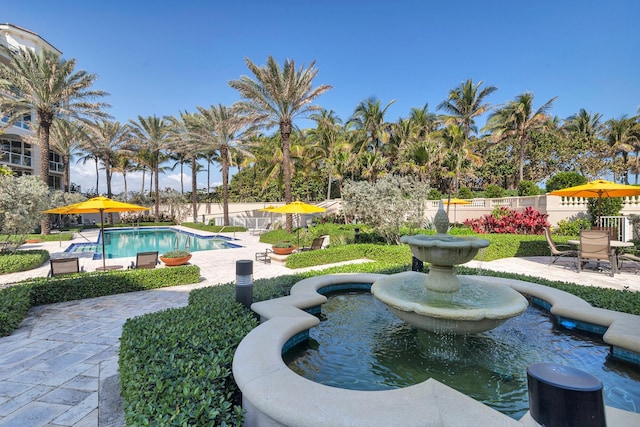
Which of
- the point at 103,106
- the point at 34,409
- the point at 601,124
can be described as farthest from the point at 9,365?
the point at 601,124

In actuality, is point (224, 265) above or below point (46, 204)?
below

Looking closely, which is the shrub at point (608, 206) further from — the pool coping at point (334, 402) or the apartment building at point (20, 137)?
the apartment building at point (20, 137)

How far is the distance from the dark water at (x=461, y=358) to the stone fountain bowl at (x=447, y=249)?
1291mm

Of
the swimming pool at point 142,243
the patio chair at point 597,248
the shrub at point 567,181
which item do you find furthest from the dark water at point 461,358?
the shrub at point 567,181

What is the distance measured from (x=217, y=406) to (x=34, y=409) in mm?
2430

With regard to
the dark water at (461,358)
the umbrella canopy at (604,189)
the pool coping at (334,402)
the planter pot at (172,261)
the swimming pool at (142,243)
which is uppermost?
the umbrella canopy at (604,189)

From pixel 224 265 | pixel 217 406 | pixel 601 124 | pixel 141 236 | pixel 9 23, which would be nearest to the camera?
pixel 217 406

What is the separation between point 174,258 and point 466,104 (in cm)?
3250

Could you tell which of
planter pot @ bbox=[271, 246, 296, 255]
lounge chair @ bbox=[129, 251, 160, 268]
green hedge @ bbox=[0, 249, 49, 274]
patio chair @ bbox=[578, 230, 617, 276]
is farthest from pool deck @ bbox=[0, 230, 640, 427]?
green hedge @ bbox=[0, 249, 49, 274]

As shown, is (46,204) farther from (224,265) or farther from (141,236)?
(141,236)

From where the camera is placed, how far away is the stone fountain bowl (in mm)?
4316

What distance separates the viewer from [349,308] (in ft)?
20.6

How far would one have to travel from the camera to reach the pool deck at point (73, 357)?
3355 millimetres

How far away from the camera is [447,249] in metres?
4.36
